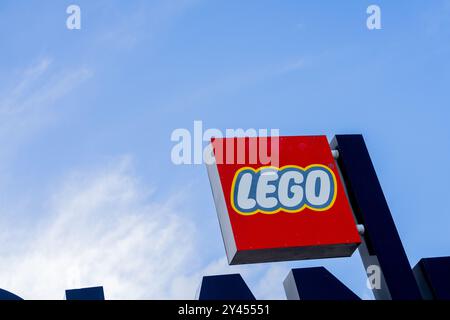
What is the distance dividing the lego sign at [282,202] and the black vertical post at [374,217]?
0.72ft

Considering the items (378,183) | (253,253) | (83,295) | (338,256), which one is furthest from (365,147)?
(83,295)

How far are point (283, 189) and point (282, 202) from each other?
0.26 metres

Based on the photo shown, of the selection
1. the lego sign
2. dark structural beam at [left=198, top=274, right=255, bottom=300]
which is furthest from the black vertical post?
dark structural beam at [left=198, top=274, right=255, bottom=300]

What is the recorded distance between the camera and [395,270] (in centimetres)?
990

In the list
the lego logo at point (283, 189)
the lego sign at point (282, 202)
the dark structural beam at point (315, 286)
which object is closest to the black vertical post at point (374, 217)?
the lego sign at point (282, 202)

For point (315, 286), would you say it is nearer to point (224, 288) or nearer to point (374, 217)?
point (224, 288)

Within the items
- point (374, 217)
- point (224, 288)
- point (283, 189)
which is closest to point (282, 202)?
point (283, 189)

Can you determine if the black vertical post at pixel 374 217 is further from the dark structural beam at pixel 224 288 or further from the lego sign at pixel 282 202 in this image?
the dark structural beam at pixel 224 288

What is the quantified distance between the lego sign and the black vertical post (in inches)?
8.6

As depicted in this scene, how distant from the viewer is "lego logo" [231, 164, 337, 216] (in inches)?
411

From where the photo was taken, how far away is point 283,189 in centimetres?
1066
